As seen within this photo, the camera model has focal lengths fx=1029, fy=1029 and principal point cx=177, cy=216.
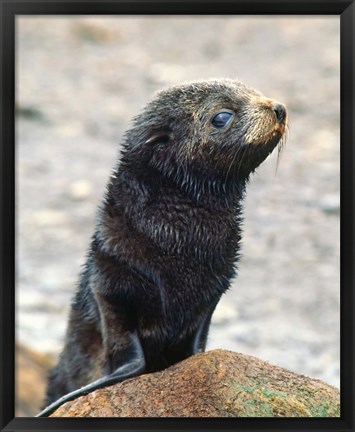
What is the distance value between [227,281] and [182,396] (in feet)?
2.06

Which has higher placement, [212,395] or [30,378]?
[30,378]

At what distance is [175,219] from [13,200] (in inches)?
29.9

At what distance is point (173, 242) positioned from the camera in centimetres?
482

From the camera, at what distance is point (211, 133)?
4883 mm

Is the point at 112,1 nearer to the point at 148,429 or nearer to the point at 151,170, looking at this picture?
the point at 151,170

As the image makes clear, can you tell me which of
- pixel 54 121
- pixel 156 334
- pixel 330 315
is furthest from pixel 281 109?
pixel 54 121

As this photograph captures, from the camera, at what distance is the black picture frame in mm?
4484

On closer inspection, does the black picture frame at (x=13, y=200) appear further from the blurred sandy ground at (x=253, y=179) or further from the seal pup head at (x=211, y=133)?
the blurred sandy ground at (x=253, y=179)

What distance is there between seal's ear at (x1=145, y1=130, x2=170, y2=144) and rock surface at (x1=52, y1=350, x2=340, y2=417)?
1034mm

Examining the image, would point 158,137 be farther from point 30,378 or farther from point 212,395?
point 30,378

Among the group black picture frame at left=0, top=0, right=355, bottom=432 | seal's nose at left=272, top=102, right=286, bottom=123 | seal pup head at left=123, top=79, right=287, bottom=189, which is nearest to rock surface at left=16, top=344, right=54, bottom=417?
black picture frame at left=0, top=0, right=355, bottom=432

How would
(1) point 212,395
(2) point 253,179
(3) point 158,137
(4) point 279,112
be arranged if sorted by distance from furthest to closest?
(2) point 253,179 → (3) point 158,137 → (4) point 279,112 → (1) point 212,395

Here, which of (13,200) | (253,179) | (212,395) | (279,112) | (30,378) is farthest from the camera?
(253,179)

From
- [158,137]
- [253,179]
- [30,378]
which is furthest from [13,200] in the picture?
[253,179]
